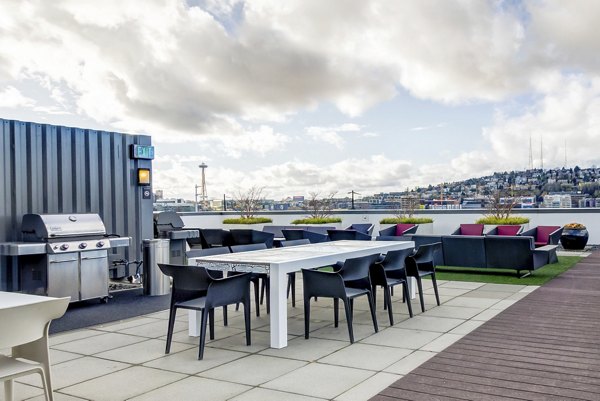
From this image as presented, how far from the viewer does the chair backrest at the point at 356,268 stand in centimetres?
468

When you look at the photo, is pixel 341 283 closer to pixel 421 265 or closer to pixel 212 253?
pixel 212 253

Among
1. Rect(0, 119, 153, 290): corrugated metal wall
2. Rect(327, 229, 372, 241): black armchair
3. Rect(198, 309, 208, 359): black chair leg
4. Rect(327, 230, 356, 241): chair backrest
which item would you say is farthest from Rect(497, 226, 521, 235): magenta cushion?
Rect(198, 309, 208, 359): black chair leg

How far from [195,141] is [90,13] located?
25.0ft

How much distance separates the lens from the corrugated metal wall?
22.4ft

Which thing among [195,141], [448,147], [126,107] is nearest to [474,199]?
[448,147]

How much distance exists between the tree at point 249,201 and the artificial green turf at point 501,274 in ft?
24.6

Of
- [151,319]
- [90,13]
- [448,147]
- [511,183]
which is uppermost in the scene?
[90,13]

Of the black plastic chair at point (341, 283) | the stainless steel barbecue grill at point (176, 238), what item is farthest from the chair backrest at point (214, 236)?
the black plastic chair at point (341, 283)

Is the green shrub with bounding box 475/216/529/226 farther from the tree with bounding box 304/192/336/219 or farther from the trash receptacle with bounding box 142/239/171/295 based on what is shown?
the trash receptacle with bounding box 142/239/171/295

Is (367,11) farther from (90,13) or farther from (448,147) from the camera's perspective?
(448,147)

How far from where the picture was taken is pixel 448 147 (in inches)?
635

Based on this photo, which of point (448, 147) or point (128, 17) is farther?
point (448, 147)

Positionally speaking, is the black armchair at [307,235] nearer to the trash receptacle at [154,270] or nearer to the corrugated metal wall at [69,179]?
the trash receptacle at [154,270]

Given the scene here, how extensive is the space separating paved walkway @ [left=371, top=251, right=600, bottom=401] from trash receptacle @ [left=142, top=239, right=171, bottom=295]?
4.27 m
